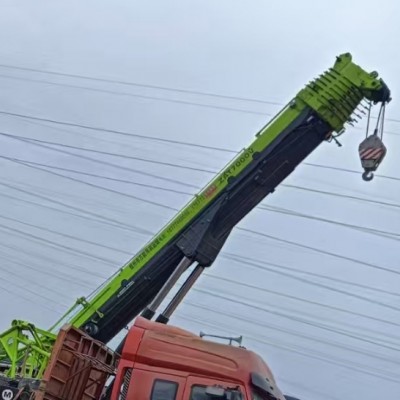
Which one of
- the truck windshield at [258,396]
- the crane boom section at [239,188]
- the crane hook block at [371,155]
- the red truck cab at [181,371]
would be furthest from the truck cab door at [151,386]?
the crane hook block at [371,155]

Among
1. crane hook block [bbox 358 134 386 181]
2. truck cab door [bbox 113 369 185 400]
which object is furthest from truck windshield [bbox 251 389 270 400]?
crane hook block [bbox 358 134 386 181]

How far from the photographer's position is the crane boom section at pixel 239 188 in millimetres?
11883

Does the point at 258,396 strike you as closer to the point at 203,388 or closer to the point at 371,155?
the point at 203,388

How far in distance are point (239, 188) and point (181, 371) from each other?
142 inches

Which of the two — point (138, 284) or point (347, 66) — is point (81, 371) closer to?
point (138, 284)

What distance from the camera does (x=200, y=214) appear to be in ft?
39.6

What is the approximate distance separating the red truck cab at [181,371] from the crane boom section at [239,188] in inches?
82.1

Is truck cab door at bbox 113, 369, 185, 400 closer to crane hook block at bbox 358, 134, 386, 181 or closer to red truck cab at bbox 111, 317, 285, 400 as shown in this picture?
red truck cab at bbox 111, 317, 285, 400

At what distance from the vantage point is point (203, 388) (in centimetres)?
925

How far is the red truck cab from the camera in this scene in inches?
364

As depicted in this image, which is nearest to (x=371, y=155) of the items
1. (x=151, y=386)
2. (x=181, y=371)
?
(x=181, y=371)

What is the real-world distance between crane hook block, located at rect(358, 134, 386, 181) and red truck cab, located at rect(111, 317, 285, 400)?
372 cm

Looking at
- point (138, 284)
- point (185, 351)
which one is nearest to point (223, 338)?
point (185, 351)

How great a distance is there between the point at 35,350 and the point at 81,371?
91 centimetres
